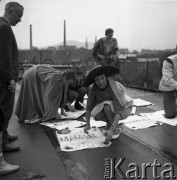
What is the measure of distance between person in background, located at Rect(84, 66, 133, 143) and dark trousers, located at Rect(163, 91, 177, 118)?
1.26m

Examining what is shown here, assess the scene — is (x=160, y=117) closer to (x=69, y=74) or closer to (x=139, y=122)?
(x=139, y=122)

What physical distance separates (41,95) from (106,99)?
1509 millimetres

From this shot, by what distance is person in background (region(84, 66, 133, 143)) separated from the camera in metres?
3.23

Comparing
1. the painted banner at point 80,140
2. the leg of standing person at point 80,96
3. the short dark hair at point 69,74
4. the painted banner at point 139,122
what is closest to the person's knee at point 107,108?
the painted banner at point 80,140

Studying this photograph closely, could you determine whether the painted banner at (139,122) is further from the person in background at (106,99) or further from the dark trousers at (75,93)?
the dark trousers at (75,93)

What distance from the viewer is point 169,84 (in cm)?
429

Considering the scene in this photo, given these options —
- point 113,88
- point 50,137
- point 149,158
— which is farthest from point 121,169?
point 50,137

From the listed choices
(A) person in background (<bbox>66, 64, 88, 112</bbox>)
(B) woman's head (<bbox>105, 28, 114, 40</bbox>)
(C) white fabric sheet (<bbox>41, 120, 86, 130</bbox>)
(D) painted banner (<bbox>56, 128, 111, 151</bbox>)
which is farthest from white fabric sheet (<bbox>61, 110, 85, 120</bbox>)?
(B) woman's head (<bbox>105, 28, 114, 40</bbox>)

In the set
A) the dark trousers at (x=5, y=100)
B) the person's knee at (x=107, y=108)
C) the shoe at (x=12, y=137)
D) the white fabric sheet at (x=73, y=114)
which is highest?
the dark trousers at (x=5, y=100)

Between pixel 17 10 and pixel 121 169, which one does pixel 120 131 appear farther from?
pixel 17 10

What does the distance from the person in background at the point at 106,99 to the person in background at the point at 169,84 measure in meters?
1.13

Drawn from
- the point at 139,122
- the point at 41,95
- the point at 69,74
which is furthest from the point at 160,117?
the point at 41,95

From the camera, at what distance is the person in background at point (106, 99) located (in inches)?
127

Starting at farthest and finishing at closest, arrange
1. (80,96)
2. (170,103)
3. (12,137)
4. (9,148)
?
(80,96) < (170,103) < (12,137) < (9,148)
